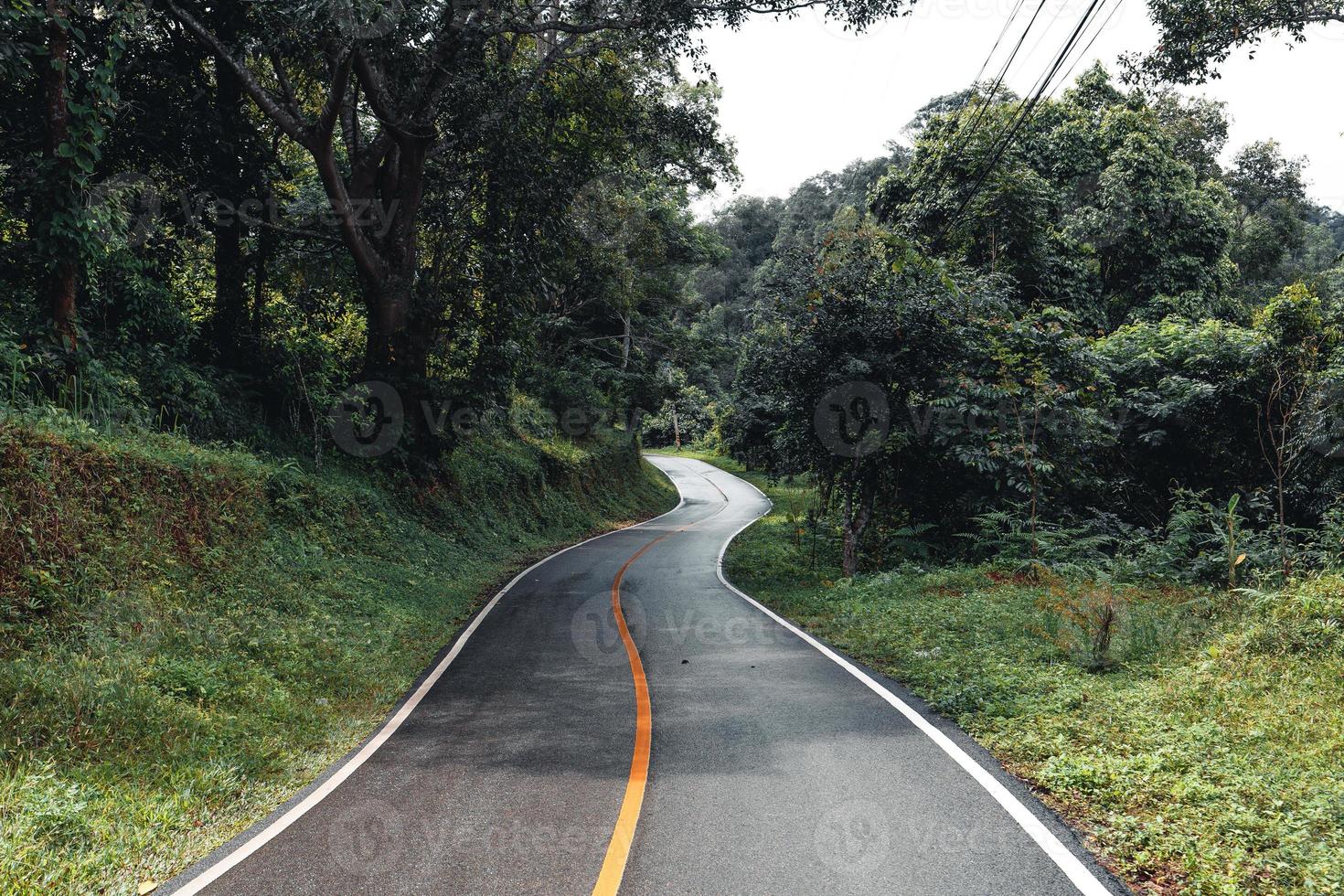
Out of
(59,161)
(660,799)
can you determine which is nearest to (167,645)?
(660,799)

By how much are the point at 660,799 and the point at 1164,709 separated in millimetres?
4222

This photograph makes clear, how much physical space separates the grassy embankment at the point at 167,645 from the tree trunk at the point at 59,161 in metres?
1.82

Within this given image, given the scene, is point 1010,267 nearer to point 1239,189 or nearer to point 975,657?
point 975,657

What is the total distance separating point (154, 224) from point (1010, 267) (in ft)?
68.3

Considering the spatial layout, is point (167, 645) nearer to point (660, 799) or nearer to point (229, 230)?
point (660, 799)

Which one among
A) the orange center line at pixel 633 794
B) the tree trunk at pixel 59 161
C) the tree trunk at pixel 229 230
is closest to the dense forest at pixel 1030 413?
the orange center line at pixel 633 794

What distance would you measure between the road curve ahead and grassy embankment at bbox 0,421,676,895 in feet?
1.95

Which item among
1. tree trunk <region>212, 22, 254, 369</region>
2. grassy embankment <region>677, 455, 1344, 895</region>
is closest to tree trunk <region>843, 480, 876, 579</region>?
grassy embankment <region>677, 455, 1344, 895</region>

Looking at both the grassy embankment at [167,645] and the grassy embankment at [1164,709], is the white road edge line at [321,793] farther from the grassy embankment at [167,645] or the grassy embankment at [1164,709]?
the grassy embankment at [1164,709]

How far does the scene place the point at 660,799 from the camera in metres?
5.46

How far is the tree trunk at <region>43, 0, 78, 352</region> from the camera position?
375 inches

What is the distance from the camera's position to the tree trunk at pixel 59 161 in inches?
375

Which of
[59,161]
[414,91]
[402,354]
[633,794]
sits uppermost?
[414,91]

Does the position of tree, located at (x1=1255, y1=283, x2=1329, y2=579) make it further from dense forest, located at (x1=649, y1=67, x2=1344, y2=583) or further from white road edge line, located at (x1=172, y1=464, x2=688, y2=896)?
white road edge line, located at (x1=172, y1=464, x2=688, y2=896)
